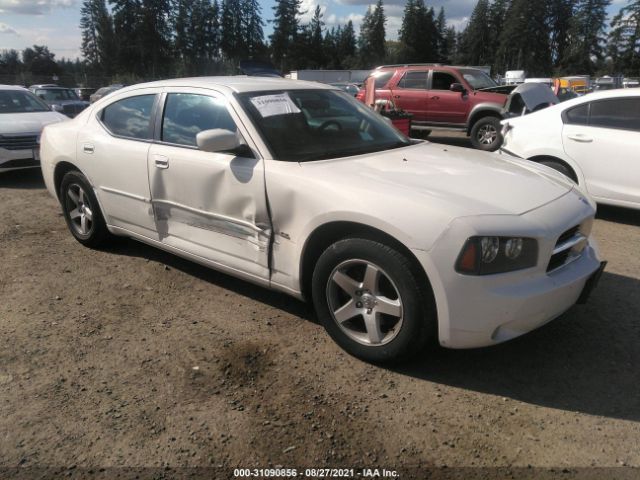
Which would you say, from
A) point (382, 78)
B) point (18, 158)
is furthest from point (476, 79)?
point (18, 158)

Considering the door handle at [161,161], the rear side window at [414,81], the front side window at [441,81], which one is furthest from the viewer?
the rear side window at [414,81]

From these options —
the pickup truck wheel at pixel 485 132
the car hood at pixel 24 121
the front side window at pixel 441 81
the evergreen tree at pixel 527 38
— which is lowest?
the pickup truck wheel at pixel 485 132

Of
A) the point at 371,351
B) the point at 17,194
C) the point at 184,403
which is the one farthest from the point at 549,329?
the point at 17,194

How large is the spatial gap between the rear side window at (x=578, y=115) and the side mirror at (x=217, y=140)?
14.6ft

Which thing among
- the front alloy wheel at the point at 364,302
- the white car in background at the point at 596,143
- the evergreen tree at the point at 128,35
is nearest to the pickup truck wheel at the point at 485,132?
the white car in background at the point at 596,143

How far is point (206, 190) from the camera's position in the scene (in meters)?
3.56

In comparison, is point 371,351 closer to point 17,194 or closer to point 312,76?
point 17,194

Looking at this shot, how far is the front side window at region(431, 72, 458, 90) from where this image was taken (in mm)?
12234

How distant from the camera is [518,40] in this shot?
313 feet

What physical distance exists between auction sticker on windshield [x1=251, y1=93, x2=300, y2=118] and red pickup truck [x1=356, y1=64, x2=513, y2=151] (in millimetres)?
7832

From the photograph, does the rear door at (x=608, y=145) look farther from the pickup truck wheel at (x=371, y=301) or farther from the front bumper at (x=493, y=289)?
the pickup truck wheel at (x=371, y=301)

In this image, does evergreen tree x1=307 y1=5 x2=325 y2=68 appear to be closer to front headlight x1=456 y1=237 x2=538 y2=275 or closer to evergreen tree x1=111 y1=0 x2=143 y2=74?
evergreen tree x1=111 y1=0 x2=143 y2=74

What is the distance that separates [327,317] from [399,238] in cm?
76

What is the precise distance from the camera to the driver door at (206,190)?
11.0ft
